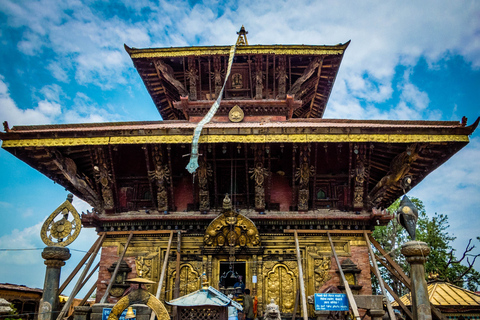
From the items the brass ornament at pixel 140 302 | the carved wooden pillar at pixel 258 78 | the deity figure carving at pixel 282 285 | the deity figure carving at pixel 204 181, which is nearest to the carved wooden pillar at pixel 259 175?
the deity figure carving at pixel 204 181

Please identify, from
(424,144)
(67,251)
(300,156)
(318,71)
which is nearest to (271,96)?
(318,71)

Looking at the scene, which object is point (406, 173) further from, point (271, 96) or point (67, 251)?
point (67, 251)

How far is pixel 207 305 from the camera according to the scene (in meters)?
7.57

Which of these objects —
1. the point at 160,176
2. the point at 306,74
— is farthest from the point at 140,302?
the point at 306,74

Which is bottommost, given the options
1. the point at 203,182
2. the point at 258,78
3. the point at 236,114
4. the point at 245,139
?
the point at 203,182

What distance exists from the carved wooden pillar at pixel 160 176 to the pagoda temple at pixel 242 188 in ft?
0.12

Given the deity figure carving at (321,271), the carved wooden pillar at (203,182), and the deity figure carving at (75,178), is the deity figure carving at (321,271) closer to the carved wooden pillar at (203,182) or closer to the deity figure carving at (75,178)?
the carved wooden pillar at (203,182)

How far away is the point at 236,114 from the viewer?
42.7 feet

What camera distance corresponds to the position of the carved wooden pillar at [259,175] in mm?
10938

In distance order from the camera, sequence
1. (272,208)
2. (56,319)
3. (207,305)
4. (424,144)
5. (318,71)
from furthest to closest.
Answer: (318,71) < (272,208) < (424,144) < (56,319) < (207,305)

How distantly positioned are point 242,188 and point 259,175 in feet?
3.33

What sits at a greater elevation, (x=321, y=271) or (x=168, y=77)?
(x=168, y=77)

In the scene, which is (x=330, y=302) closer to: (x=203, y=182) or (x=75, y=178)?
(x=203, y=182)

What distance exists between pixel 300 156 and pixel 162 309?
18.0ft
